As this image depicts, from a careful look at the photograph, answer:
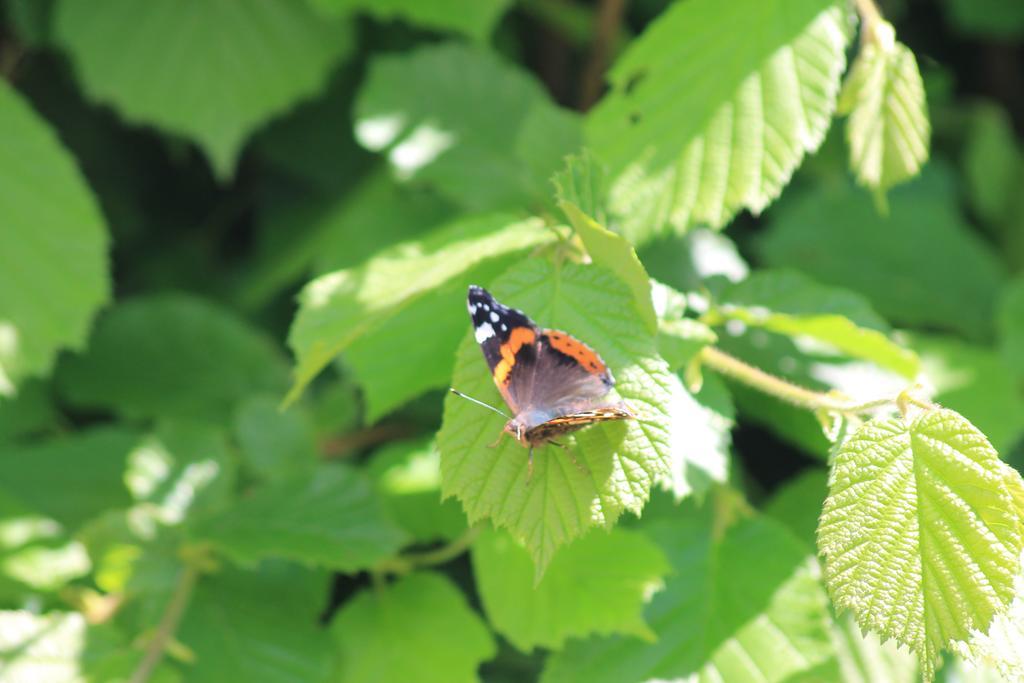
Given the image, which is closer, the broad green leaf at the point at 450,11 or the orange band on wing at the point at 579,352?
the orange band on wing at the point at 579,352

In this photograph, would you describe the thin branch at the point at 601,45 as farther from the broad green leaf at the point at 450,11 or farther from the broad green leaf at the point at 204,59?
the broad green leaf at the point at 204,59

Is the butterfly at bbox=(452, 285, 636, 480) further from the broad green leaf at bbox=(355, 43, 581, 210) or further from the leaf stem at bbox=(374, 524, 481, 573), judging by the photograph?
the broad green leaf at bbox=(355, 43, 581, 210)

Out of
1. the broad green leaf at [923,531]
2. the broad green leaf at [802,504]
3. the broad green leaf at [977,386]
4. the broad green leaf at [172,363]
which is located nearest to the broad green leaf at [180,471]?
the broad green leaf at [172,363]

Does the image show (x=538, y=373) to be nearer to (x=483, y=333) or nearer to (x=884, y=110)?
(x=483, y=333)

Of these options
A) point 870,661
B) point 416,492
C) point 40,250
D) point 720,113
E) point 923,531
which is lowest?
point 870,661

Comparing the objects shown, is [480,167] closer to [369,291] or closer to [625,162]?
[625,162]

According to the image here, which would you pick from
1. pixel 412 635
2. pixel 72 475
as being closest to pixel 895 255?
pixel 412 635

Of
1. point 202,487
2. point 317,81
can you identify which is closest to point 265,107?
point 317,81
